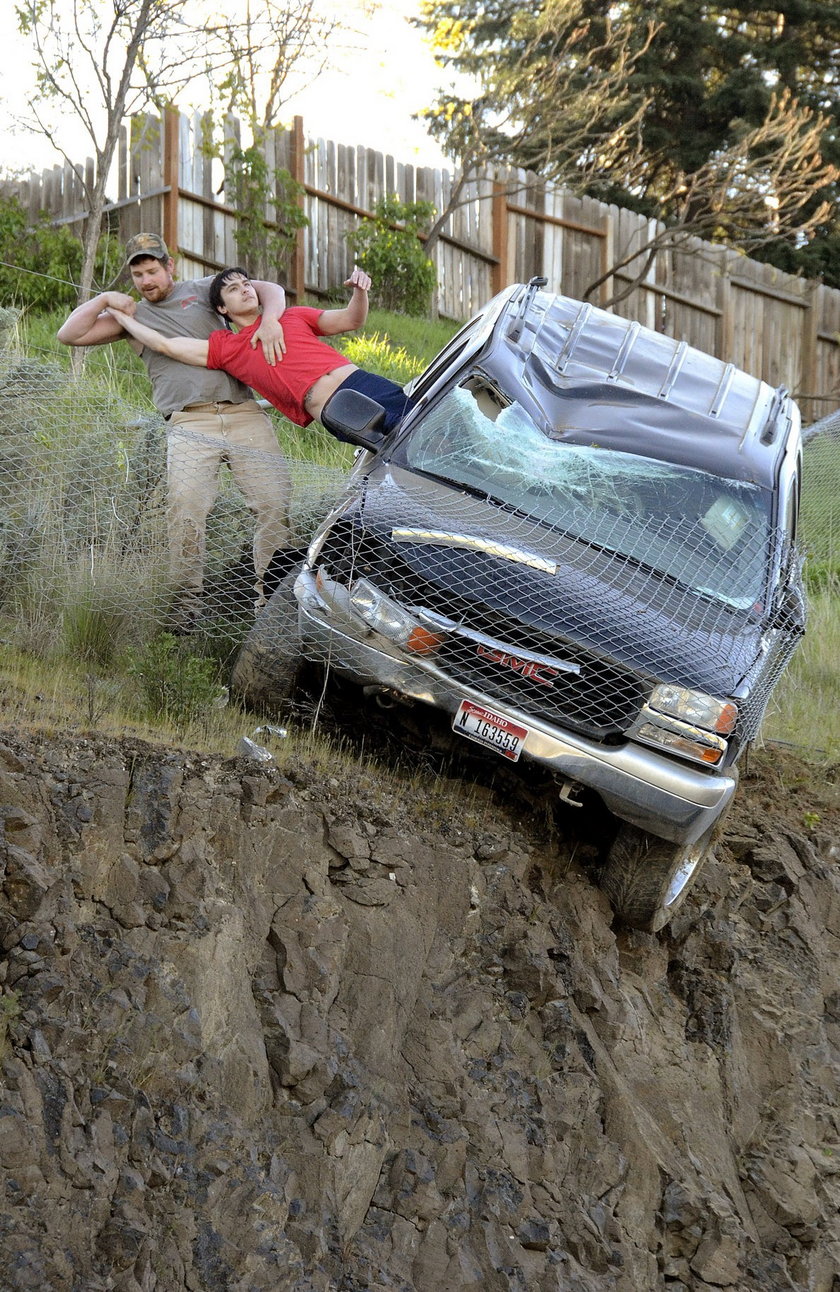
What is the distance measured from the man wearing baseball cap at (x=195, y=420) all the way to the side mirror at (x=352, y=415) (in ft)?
1.07

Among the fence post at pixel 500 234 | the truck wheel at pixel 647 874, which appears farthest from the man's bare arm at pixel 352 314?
the fence post at pixel 500 234

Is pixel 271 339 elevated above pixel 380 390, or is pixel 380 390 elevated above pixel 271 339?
pixel 271 339

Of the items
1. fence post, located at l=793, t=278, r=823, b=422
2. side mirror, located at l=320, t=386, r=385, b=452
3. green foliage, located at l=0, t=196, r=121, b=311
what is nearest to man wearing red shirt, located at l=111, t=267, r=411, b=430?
side mirror, located at l=320, t=386, r=385, b=452

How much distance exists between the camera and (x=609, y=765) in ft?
18.5

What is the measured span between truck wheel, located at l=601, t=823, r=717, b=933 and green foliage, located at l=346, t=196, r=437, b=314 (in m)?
10.1

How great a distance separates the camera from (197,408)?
7.36 metres

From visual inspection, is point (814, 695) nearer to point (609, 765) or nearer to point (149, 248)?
point (609, 765)

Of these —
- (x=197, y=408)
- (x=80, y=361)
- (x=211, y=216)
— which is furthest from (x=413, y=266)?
(x=197, y=408)

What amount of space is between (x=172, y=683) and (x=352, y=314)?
2.18 metres

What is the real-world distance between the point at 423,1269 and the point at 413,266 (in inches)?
482

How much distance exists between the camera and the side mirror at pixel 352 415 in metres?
6.58

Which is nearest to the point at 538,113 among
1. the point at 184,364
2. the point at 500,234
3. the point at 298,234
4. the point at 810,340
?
the point at 500,234

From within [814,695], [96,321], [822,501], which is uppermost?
[96,321]

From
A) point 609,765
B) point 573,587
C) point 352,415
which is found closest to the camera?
point 609,765
